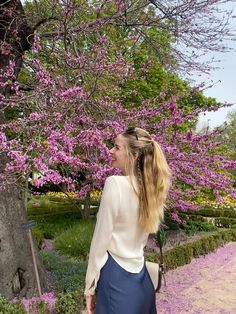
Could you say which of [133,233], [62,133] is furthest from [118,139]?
[62,133]

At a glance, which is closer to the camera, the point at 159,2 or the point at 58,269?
the point at 159,2

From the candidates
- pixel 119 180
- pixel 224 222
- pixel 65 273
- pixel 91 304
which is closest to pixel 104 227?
pixel 119 180

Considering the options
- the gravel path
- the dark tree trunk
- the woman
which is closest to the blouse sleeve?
the woman

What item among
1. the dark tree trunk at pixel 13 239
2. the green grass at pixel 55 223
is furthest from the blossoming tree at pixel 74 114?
the green grass at pixel 55 223

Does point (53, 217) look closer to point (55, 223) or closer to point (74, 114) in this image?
point (55, 223)

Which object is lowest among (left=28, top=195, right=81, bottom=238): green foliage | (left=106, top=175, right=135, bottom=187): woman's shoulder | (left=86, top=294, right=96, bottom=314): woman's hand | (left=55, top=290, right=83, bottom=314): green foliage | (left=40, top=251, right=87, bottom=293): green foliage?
(left=28, top=195, right=81, bottom=238): green foliage

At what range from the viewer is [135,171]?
8.30 feet

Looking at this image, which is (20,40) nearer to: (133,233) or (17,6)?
(17,6)

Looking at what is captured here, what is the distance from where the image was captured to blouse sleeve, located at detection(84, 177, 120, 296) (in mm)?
2389

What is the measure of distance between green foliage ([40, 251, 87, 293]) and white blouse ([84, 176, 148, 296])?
402 cm

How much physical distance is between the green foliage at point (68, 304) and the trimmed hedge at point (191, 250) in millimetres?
2774

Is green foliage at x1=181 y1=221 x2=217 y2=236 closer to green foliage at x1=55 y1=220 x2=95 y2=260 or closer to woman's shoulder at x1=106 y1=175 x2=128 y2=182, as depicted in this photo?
green foliage at x1=55 y1=220 x2=95 y2=260

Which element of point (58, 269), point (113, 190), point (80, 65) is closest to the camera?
point (113, 190)

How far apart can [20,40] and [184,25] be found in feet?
8.82
